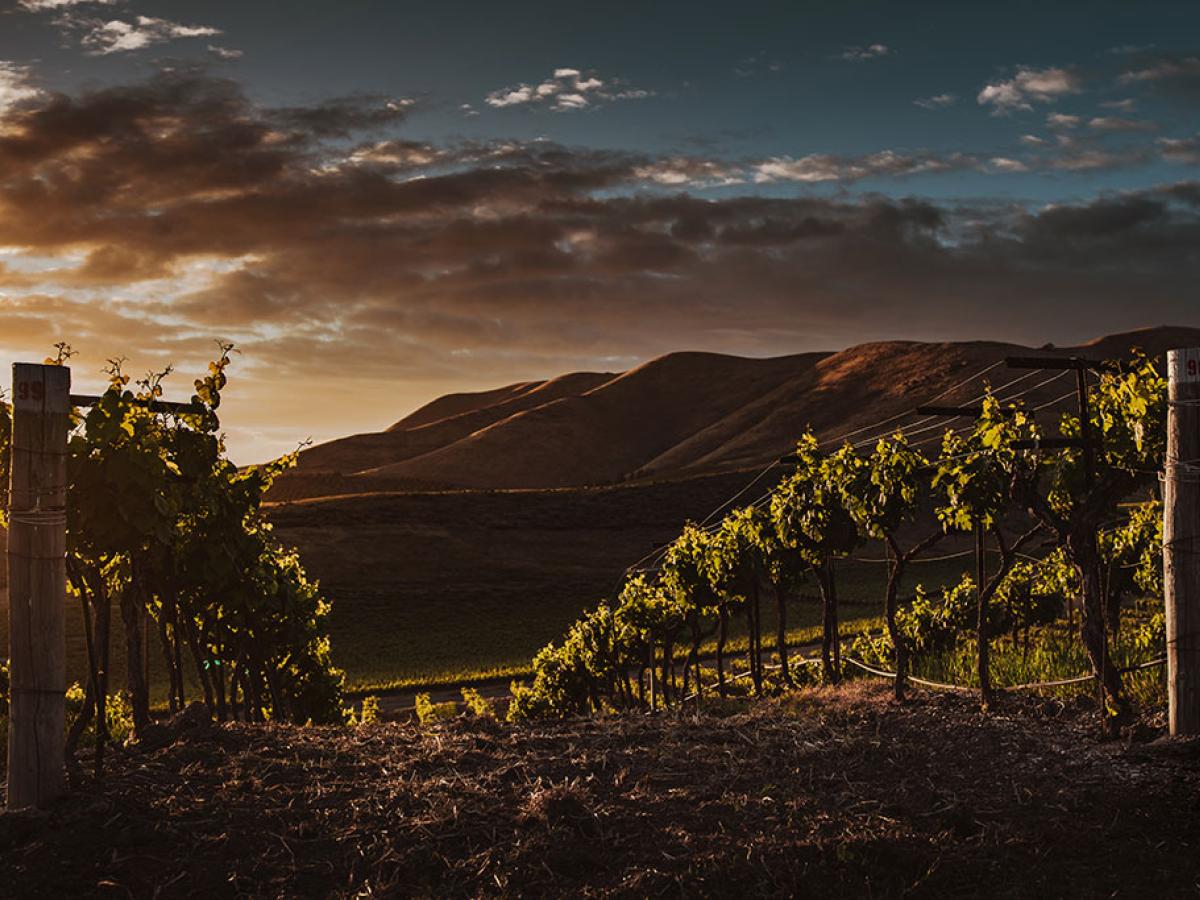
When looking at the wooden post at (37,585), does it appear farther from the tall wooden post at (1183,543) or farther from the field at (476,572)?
the field at (476,572)

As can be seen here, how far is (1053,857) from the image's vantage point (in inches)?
228

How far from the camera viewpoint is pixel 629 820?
6.25 meters

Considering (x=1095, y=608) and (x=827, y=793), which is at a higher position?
(x=1095, y=608)

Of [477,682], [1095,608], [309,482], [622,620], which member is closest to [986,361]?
[309,482]

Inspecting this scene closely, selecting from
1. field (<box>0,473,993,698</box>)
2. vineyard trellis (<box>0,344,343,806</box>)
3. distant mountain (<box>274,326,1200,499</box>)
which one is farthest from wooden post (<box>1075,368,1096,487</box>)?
distant mountain (<box>274,326,1200,499</box>)

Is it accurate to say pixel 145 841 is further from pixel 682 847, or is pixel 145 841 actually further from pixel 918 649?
pixel 918 649

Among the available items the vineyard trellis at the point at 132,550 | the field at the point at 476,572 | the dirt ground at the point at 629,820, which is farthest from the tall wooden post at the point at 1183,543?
the field at the point at 476,572

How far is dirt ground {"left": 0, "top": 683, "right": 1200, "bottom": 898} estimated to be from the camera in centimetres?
556

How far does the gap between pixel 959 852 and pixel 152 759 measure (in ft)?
18.6

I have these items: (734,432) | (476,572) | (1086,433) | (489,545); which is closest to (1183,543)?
(1086,433)

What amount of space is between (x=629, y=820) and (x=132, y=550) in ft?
14.2

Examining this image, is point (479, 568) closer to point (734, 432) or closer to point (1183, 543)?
point (1183, 543)

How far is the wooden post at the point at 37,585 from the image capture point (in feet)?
21.7

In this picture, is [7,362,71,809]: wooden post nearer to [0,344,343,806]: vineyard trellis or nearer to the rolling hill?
[0,344,343,806]: vineyard trellis
